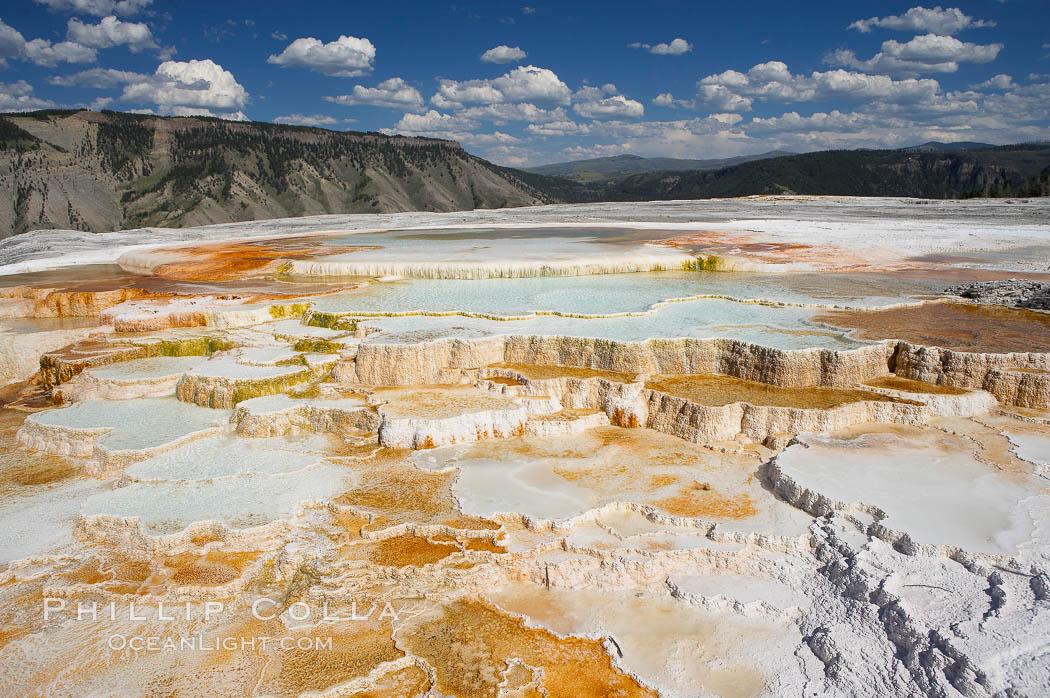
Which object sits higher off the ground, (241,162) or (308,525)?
(241,162)

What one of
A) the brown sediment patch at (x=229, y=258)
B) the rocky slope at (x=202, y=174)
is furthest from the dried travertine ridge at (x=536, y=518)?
the rocky slope at (x=202, y=174)

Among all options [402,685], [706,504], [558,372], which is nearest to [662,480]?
[706,504]

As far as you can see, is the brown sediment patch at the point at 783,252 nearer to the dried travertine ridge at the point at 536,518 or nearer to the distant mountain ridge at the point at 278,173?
the dried travertine ridge at the point at 536,518

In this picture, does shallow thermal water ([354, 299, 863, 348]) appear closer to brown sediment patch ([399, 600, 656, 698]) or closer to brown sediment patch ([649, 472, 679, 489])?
brown sediment patch ([649, 472, 679, 489])

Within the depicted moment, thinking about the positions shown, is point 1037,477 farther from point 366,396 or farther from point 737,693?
point 366,396

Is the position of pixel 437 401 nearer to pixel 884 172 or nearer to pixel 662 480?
pixel 662 480

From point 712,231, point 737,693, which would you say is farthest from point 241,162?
point 737,693
